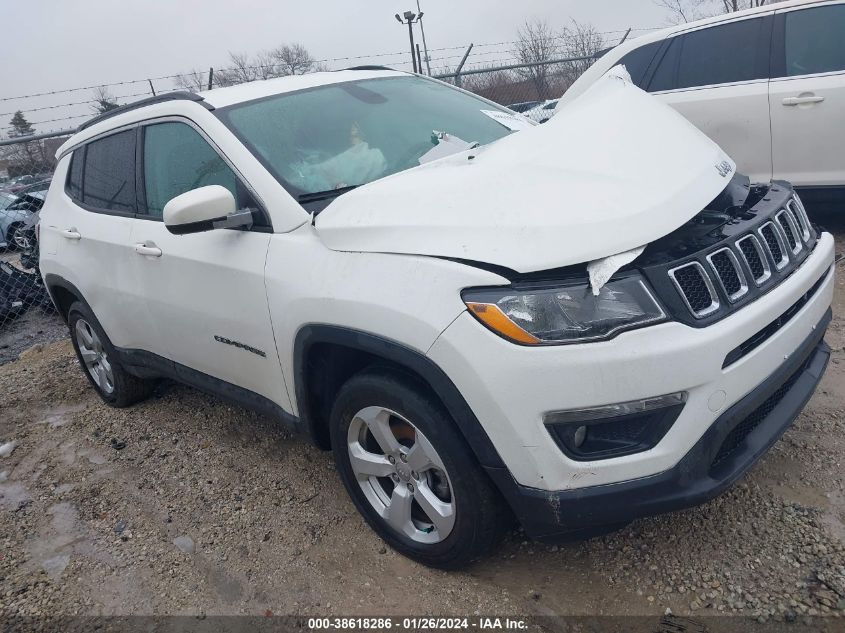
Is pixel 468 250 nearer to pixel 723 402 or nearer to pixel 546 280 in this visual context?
pixel 546 280

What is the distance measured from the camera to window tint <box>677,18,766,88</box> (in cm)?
515

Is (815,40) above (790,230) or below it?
above

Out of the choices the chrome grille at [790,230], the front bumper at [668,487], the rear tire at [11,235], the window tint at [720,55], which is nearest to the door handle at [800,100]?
the window tint at [720,55]

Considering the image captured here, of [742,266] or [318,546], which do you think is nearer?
[742,266]

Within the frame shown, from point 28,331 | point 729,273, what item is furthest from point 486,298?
point 28,331

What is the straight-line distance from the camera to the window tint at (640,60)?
18.6ft

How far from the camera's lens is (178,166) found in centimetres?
324

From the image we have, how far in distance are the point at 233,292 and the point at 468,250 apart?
3.89 ft

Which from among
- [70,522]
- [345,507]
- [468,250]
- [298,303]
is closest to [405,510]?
[345,507]

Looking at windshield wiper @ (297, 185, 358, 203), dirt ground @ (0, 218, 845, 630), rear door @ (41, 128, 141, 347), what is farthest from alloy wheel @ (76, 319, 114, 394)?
windshield wiper @ (297, 185, 358, 203)

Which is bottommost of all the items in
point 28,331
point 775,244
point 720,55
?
point 28,331

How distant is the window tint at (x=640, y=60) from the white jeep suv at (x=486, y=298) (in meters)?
3.06

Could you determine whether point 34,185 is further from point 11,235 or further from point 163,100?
point 163,100

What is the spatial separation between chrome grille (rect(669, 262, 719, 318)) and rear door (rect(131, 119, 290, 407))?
1511mm
